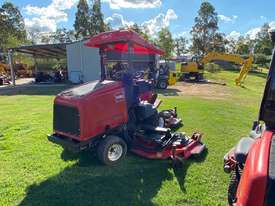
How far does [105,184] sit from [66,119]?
1.29 m

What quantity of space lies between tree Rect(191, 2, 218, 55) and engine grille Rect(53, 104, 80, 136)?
48.0 meters

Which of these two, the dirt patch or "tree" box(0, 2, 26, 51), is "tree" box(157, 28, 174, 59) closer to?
"tree" box(0, 2, 26, 51)

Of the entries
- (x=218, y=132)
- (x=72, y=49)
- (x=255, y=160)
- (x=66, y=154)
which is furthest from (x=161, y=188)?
(x=72, y=49)

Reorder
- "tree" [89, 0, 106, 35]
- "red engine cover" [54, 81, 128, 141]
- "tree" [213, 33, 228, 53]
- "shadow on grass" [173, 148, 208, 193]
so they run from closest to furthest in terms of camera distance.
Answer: "shadow on grass" [173, 148, 208, 193] < "red engine cover" [54, 81, 128, 141] < "tree" [213, 33, 228, 53] < "tree" [89, 0, 106, 35]

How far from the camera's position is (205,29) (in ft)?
164

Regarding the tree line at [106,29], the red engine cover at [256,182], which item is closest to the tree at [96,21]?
the tree line at [106,29]

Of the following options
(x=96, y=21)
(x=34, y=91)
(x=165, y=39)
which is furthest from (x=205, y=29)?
(x=34, y=91)

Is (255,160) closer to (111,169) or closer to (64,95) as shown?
(111,169)

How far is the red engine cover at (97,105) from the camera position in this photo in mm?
4766

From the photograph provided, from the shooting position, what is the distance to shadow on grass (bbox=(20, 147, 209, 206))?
403 cm

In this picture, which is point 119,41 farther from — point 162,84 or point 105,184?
point 162,84

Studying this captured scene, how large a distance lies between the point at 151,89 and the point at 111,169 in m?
2.02

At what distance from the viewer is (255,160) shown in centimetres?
195

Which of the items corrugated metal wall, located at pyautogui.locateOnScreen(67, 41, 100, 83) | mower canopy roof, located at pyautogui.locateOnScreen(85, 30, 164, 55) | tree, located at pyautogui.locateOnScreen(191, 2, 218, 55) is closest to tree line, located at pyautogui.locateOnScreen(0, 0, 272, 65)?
tree, located at pyautogui.locateOnScreen(191, 2, 218, 55)
